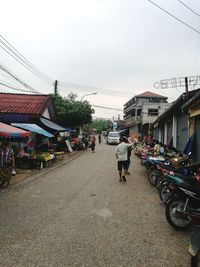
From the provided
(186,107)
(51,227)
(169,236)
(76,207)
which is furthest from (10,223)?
(186,107)

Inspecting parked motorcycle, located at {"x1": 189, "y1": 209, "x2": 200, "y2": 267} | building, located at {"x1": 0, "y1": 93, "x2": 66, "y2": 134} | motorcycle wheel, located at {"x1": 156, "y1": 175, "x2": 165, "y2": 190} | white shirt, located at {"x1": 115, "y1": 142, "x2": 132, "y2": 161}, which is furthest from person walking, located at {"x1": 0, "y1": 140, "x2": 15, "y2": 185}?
building, located at {"x1": 0, "y1": 93, "x2": 66, "y2": 134}

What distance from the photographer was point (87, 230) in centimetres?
612

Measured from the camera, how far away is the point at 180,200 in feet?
21.1

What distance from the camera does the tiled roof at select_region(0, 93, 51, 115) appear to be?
72.4 feet

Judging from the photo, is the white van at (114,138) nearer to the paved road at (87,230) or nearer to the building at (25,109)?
the building at (25,109)

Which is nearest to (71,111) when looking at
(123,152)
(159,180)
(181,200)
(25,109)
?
(25,109)

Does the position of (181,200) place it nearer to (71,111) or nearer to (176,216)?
(176,216)

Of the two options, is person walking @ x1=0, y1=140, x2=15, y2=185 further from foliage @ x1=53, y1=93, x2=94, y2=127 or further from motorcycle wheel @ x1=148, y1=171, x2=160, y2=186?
foliage @ x1=53, y1=93, x2=94, y2=127

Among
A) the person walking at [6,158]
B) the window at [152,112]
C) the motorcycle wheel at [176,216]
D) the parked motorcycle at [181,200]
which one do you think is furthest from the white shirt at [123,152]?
the window at [152,112]

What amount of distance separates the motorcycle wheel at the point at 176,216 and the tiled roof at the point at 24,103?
16313mm

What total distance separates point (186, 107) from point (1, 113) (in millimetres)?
13243

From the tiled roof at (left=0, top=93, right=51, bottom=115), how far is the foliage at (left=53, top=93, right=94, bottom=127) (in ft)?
27.7

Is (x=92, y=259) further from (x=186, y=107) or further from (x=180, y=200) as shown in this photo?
(x=186, y=107)

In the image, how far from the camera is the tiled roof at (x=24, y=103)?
22.1 m
